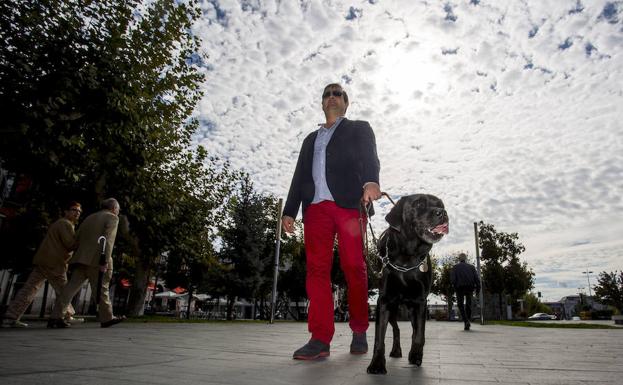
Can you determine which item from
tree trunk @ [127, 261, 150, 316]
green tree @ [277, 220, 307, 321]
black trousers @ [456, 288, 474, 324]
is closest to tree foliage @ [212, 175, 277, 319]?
green tree @ [277, 220, 307, 321]

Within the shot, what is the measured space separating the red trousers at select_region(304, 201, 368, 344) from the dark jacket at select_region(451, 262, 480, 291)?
855 cm

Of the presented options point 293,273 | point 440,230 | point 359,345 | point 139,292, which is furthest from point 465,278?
point 293,273

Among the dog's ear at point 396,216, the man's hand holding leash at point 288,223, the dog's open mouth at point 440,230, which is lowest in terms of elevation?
the dog's open mouth at point 440,230

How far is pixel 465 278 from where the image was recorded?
11.6 metres

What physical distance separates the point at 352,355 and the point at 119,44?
1237cm

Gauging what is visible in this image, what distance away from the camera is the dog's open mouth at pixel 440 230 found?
3014 millimetres

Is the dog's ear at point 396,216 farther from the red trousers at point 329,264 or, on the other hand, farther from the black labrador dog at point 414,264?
the red trousers at point 329,264

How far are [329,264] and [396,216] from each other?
1.05 metres

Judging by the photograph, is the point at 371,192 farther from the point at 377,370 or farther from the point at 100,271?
the point at 100,271

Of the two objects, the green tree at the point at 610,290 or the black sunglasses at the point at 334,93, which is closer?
the black sunglasses at the point at 334,93

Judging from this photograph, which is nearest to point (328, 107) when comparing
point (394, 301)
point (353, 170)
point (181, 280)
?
point (353, 170)

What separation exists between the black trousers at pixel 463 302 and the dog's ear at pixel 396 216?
9.54 m

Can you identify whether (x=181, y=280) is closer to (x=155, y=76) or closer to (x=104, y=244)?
(x=155, y=76)

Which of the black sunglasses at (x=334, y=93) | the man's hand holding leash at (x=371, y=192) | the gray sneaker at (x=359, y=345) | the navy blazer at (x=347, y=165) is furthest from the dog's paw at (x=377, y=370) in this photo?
the black sunglasses at (x=334, y=93)
